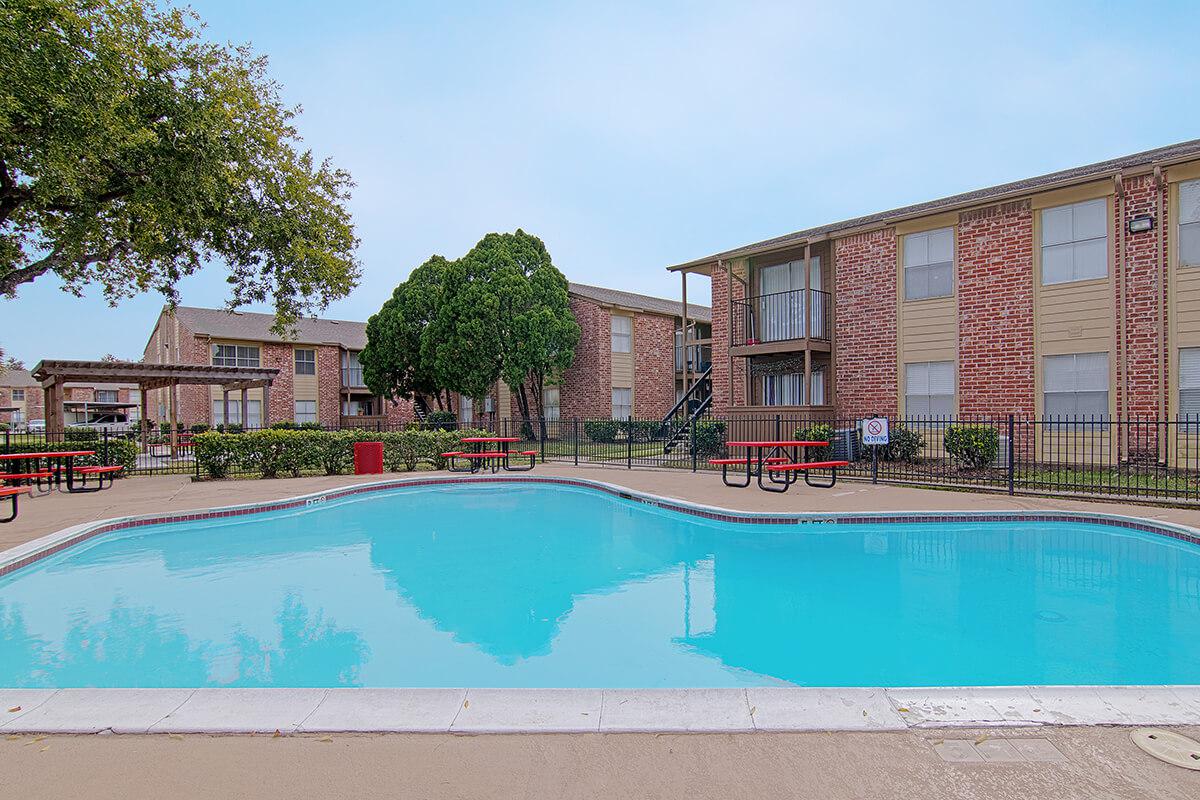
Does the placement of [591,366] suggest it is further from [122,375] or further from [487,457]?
[122,375]

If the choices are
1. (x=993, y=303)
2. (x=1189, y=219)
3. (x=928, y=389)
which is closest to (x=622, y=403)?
(x=928, y=389)

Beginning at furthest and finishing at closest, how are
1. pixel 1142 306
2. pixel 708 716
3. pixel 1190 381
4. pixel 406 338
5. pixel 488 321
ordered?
pixel 406 338
pixel 488 321
pixel 1142 306
pixel 1190 381
pixel 708 716

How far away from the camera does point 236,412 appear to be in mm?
33406

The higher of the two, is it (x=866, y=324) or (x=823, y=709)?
(x=866, y=324)

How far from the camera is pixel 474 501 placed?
1334 centimetres

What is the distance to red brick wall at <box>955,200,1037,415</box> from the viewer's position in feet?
47.4

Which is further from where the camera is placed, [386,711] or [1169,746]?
[386,711]

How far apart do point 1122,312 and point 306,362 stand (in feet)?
Answer: 113

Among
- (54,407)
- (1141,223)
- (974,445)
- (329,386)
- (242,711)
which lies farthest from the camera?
(329,386)

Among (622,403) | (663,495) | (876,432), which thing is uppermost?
(622,403)

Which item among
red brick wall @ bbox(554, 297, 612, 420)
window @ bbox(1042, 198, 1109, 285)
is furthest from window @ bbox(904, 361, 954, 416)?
red brick wall @ bbox(554, 297, 612, 420)

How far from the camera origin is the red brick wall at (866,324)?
16.6 m

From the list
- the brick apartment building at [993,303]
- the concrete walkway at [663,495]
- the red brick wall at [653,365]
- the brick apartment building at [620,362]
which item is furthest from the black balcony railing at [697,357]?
the concrete walkway at [663,495]

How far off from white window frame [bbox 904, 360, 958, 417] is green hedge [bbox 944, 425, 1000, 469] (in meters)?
1.69
